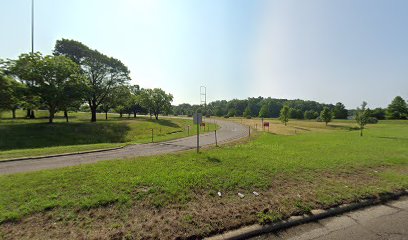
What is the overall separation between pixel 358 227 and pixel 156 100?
50146 mm

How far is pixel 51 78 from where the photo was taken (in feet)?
79.2

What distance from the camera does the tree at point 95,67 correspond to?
35.2 metres

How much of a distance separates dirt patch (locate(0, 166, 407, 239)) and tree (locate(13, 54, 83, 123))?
83.0 feet

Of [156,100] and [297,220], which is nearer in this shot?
[297,220]

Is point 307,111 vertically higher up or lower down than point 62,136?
higher up

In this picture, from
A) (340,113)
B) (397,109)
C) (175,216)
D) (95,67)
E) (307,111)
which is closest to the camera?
(175,216)

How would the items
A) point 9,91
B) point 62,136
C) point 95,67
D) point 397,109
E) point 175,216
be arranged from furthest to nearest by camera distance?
point 397,109 < point 95,67 < point 62,136 < point 9,91 < point 175,216

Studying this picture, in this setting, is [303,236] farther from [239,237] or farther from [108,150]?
[108,150]

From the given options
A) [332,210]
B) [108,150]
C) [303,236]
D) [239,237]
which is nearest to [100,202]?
[239,237]

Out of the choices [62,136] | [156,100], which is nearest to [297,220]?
[62,136]

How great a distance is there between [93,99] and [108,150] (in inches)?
1120

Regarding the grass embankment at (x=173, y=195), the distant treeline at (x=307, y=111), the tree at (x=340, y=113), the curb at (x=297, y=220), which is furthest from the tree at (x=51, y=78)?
the tree at (x=340, y=113)

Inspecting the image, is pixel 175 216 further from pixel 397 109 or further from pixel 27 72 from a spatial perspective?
pixel 397 109

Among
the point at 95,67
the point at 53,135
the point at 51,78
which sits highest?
the point at 95,67
